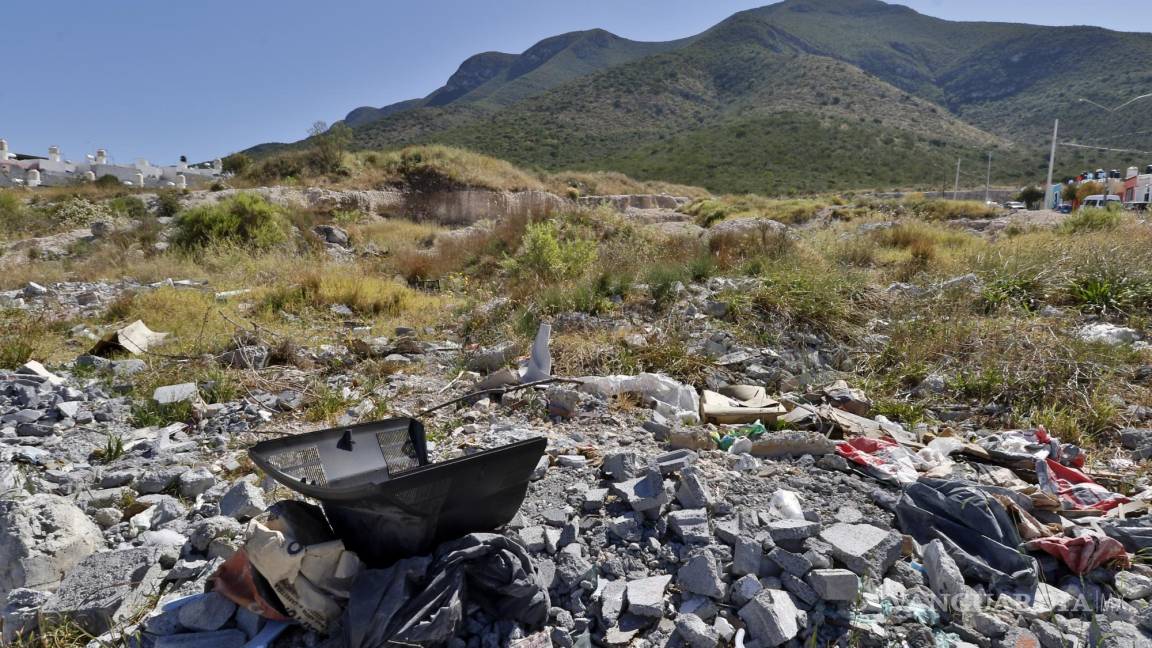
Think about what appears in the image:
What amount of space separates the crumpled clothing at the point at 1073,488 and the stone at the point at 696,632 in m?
1.88

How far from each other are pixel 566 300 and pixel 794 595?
14.0 ft

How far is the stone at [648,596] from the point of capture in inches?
75.7

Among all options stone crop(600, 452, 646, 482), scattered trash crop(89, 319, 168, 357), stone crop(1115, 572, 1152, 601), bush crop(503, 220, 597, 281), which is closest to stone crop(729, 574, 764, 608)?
stone crop(600, 452, 646, 482)

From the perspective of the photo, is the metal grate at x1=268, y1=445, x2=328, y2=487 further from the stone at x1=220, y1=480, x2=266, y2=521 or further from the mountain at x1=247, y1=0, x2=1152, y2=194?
the mountain at x1=247, y1=0, x2=1152, y2=194

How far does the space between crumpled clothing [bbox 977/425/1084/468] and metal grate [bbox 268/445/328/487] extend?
10.8ft

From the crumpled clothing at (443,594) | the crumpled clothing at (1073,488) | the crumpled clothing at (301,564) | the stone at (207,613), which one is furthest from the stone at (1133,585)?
the stone at (207,613)

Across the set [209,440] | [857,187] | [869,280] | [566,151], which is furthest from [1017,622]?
[566,151]

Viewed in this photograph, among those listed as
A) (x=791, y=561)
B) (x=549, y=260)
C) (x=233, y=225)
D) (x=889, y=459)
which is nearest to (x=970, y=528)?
(x=889, y=459)

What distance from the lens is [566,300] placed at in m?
6.02

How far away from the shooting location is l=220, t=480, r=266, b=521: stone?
7.98ft

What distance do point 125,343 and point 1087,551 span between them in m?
6.47

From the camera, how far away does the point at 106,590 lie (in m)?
1.97

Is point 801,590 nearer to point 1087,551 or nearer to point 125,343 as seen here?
point 1087,551

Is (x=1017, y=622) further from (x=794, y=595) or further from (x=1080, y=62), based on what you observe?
(x=1080, y=62)
